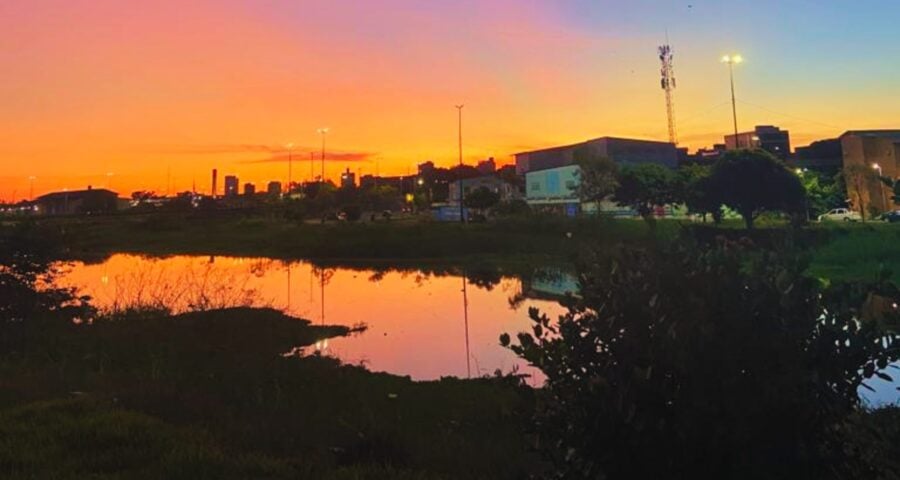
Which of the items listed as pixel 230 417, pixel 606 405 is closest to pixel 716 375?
pixel 606 405

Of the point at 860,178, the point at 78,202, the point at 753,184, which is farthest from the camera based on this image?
the point at 78,202

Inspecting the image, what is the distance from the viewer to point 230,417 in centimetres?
660

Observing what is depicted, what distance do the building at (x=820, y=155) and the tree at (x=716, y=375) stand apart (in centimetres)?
10302

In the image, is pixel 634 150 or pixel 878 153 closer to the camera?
pixel 878 153

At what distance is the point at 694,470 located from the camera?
3.17 metres

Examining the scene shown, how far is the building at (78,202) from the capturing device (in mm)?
109938

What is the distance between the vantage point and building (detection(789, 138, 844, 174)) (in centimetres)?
9588

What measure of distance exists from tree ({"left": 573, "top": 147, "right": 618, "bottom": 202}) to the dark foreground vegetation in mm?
57096

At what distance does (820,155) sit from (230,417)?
115235mm

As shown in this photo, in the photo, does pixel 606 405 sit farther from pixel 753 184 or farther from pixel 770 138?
pixel 770 138

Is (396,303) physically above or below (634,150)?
below

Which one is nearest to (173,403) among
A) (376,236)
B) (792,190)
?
(792,190)

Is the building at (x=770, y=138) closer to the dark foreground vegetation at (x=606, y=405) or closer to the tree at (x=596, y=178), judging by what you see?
the tree at (x=596, y=178)

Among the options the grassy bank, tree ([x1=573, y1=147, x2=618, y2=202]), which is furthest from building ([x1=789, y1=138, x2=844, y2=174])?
the grassy bank
